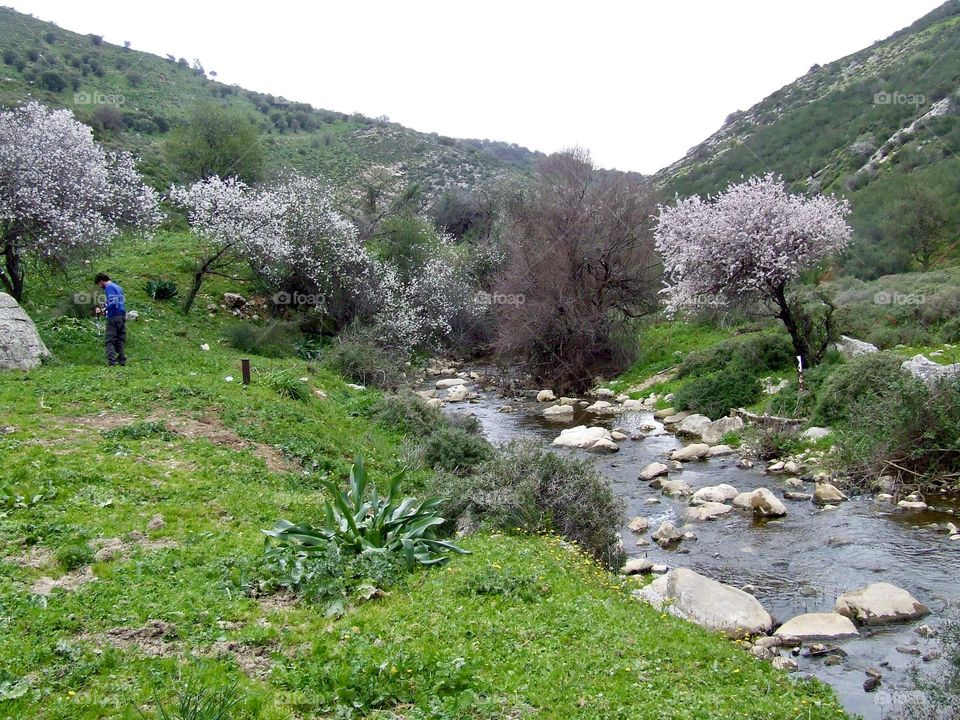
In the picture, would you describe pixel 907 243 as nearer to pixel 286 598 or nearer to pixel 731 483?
pixel 731 483

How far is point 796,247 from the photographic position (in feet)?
59.3

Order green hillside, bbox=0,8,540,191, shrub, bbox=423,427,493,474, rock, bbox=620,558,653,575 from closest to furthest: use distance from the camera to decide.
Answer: rock, bbox=620,558,653,575
shrub, bbox=423,427,493,474
green hillside, bbox=0,8,540,191

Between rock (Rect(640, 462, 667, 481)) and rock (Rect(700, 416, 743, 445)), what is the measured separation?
2.86 metres

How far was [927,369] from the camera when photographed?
13.8 metres

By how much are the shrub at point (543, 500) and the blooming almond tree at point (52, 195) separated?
1224 cm

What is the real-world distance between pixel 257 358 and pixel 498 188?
3357 cm

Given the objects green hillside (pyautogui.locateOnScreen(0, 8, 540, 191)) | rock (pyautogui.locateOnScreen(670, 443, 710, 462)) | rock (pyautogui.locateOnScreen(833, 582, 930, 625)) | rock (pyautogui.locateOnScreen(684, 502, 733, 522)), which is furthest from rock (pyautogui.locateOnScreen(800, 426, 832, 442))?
green hillside (pyautogui.locateOnScreen(0, 8, 540, 191))

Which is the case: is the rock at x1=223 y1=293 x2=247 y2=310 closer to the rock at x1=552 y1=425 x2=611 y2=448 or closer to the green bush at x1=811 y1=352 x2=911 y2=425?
the rock at x1=552 y1=425 x2=611 y2=448

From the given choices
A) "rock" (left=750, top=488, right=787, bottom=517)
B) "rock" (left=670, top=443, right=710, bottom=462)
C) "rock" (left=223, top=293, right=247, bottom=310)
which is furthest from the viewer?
"rock" (left=223, top=293, right=247, bottom=310)

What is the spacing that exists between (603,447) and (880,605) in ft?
30.5

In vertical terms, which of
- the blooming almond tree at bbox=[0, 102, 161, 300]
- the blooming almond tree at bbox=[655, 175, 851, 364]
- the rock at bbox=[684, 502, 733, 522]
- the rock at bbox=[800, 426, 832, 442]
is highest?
the blooming almond tree at bbox=[0, 102, 161, 300]

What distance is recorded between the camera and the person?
616 inches

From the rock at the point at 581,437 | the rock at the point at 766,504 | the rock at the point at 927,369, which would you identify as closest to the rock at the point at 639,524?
the rock at the point at 766,504

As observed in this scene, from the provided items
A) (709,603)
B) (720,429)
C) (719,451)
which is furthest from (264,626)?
(720,429)
